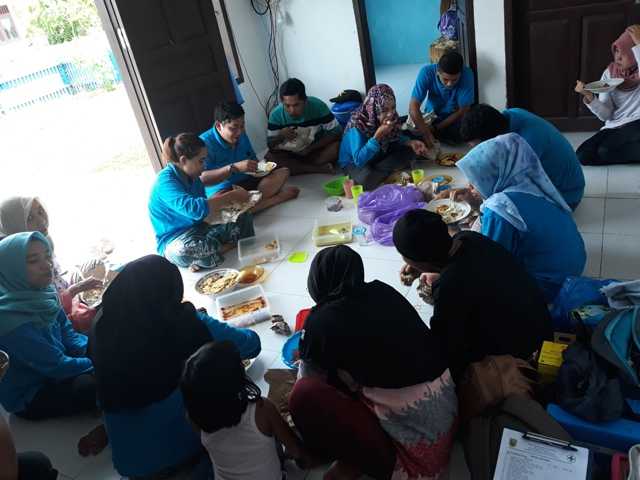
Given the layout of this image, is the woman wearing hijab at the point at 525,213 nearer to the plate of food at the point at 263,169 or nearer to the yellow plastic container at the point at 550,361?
the yellow plastic container at the point at 550,361

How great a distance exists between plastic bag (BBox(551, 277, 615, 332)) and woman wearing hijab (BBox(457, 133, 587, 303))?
0.15m

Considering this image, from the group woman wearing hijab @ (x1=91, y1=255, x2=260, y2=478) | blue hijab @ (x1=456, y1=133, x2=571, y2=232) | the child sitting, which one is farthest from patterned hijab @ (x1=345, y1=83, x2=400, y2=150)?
the child sitting

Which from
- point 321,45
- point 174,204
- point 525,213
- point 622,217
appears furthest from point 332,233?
point 321,45

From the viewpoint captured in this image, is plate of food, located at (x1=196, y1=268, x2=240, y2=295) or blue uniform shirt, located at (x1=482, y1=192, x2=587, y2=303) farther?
plate of food, located at (x1=196, y1=268, x2=240, y2=295)

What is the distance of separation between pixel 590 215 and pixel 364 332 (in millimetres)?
2202

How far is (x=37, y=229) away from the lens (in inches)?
109

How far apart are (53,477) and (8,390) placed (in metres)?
0.59

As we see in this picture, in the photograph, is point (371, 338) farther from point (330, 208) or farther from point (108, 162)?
point (108, 162)

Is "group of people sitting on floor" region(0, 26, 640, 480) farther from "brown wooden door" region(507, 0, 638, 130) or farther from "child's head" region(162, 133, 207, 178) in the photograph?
"brown wooden door" region(507, 0, 638, 130)

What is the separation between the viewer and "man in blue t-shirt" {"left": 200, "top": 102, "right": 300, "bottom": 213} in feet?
12.4

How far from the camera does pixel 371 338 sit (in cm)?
162

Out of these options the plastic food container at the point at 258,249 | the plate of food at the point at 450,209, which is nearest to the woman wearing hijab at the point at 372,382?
the plate of food at the point at 450,209

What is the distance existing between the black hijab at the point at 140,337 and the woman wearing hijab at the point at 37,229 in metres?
0.99

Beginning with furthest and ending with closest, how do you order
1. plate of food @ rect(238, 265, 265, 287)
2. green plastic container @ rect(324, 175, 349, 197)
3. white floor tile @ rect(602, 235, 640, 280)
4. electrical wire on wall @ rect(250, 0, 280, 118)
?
electrical wire on wall @ rect(250, 0, 280, 118)
green plastic container @ rect(324, 175, 349, 197)
plate of food @ rect(238, 265, 265, 287)
white floor tile @ rect(602, 235, 640, 280)
